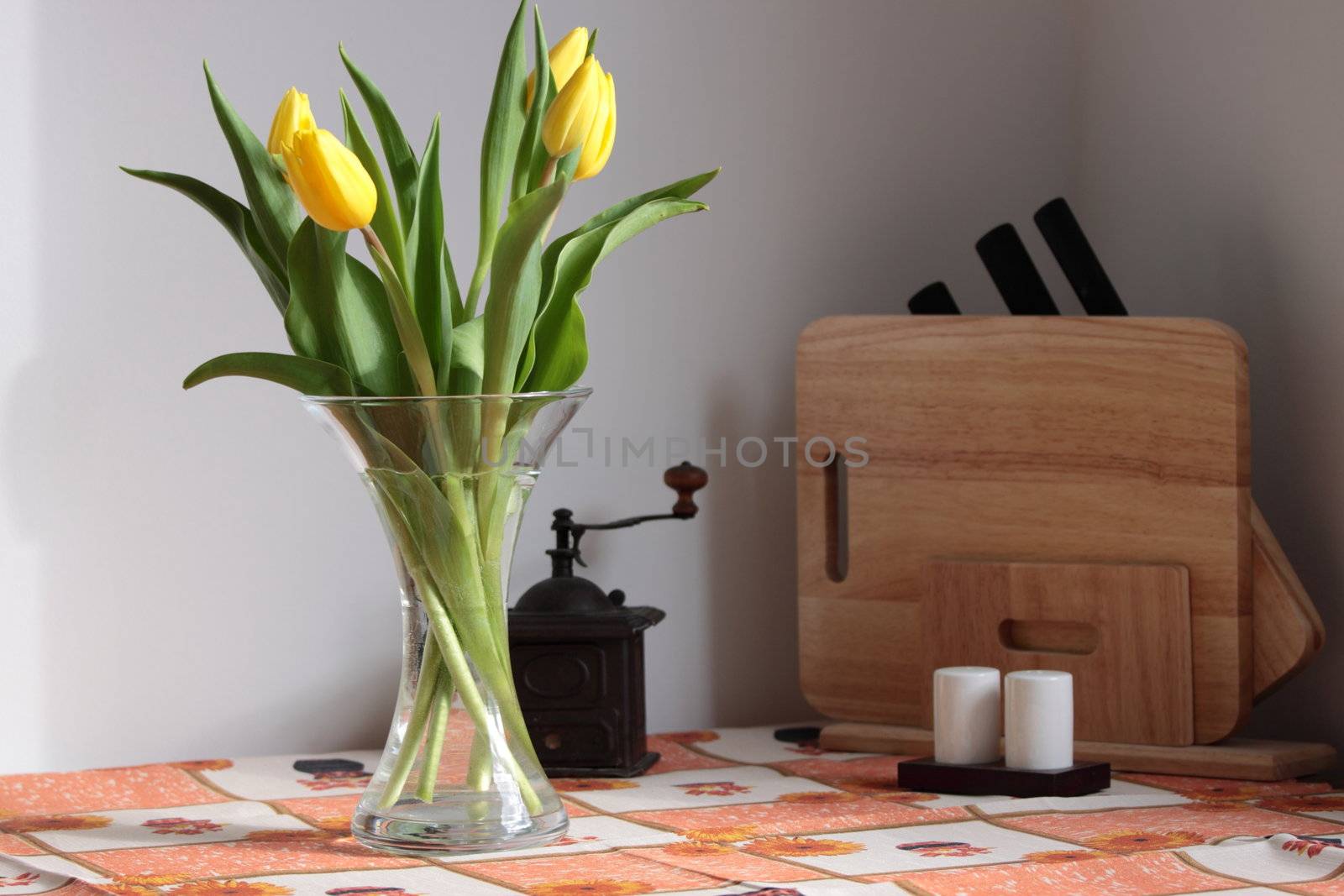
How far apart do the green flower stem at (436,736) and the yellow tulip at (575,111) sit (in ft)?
0.92

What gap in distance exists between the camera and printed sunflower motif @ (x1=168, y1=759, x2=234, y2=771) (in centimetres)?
115

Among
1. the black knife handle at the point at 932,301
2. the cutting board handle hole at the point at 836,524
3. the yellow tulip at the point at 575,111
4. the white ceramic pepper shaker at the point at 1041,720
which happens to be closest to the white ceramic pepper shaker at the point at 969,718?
the white ceramic pepper shaker at the point at 1041,720

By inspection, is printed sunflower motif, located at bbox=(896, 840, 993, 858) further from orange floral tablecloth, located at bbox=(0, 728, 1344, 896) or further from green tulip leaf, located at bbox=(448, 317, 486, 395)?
green tulip leaf, located at bbox=(448, 317, 486, 395)

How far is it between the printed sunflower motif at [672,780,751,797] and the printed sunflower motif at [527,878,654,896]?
0.26 metres

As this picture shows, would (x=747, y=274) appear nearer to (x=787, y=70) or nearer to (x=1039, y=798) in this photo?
(x=787, y=70)

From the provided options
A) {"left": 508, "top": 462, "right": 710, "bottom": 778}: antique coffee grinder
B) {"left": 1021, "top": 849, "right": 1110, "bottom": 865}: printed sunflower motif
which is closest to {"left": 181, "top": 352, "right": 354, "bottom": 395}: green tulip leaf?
{"left": 508, "top": 462, "right": 710, "bottom": 778}: antique coffee grinder

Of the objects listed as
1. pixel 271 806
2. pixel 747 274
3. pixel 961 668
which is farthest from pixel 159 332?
pixel 961 668

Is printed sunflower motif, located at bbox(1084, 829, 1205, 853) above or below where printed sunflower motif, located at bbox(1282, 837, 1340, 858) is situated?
below

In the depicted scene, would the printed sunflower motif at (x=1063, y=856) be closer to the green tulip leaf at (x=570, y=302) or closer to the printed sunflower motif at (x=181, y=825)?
the green tulip leaf at (x=570, y=302)

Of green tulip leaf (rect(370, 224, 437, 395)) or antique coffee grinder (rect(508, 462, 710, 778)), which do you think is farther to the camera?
antique coffee grinder (rect(508, 462, 710, 778))

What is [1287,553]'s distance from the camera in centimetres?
122

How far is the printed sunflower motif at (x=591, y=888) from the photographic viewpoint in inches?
30.4

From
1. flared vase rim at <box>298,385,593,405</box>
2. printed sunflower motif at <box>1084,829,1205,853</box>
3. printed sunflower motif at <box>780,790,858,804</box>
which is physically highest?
flared vase rim at <box>298,385,593,405</box>

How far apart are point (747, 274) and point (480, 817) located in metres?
0.64
